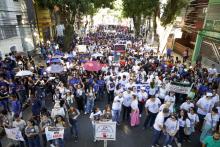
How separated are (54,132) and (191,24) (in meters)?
21.7

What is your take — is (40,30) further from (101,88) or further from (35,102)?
(35,102)

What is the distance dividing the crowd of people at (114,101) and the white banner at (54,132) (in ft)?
0.49

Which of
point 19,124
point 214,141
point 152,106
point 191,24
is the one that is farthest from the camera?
point 191,24

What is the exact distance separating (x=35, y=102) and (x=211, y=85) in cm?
831

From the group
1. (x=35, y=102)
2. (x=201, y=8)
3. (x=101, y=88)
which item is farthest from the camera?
(x=201, y=8)

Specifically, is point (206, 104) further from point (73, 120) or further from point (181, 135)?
point (73, 120)

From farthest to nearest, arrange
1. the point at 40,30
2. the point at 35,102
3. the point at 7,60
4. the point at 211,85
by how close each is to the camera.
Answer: the point at 40,30, the point at 7,60, the point at 211,85, the point at 35,102

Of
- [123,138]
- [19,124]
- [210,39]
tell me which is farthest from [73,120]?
[210,39]

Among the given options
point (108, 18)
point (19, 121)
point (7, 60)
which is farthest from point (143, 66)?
point (108, 18)

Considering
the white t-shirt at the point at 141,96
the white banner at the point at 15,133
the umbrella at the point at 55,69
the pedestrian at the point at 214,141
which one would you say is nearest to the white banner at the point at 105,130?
the white banner at the point at 15,133

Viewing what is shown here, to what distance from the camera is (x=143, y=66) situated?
51.6ft

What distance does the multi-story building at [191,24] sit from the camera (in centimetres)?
2273

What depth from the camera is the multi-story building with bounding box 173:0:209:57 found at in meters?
22.7

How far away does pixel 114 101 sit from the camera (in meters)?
9.85
